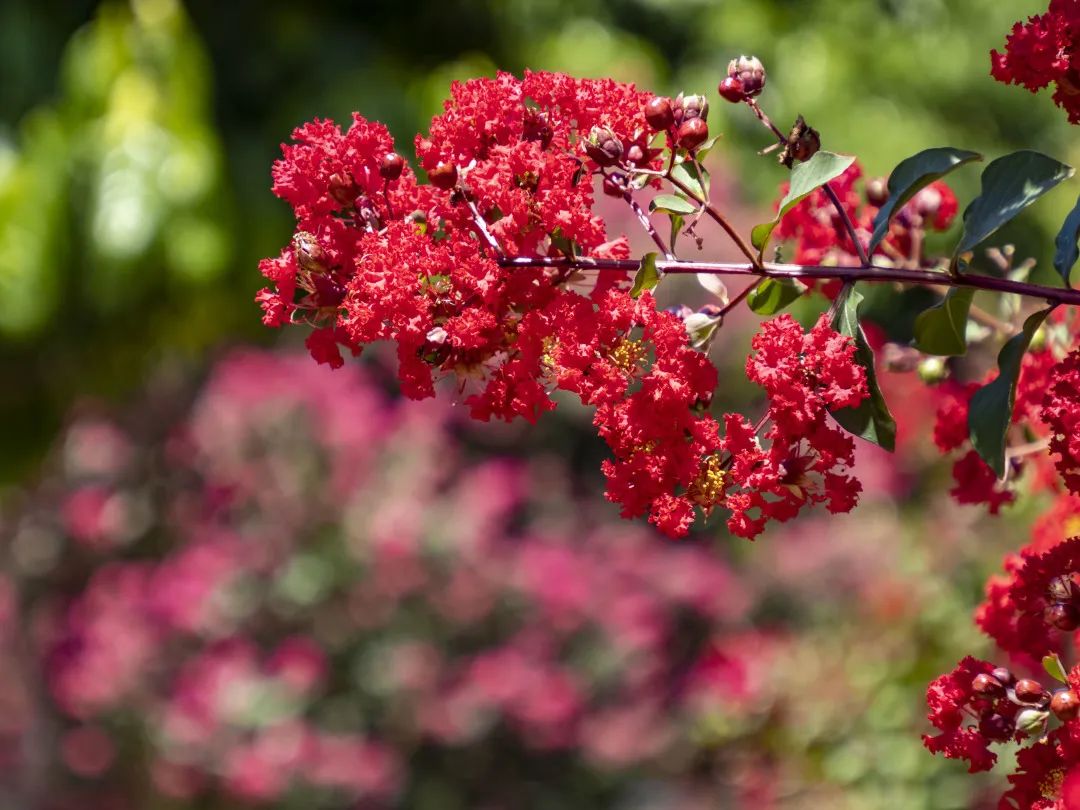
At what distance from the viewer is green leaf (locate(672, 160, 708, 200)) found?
60 cm

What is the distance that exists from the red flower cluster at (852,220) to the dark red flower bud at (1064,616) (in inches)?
9.2

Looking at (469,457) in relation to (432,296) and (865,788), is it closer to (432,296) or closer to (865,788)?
(865,788)

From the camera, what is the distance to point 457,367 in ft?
1.98

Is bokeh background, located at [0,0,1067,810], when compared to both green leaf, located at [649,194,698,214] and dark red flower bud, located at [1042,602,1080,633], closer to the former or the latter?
dark red flower bud, located at [1042,602,1080,633]

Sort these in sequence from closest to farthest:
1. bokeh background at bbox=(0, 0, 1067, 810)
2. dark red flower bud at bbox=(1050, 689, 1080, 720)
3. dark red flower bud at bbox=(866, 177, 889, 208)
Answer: dark red flower bud at bbox=(1050, 689, 1080, 720), dark red flower bud at bbox=(866, 177, 889, 208), bokeh background at bbox=(0, 0, 1067, 810)

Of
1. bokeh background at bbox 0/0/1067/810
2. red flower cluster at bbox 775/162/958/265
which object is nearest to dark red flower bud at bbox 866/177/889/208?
red flower cluster at bbox 775/162/958/265

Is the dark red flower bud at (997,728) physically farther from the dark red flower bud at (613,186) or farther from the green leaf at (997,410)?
the dark red flower bud at (613,186)

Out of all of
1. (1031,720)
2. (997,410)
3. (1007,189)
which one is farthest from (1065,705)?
(1007,189)

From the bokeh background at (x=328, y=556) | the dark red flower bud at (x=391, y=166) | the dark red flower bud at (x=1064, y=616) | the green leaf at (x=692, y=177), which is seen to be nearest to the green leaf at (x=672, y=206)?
the green leaf at (x=692, y=177)

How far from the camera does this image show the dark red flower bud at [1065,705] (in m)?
0.55

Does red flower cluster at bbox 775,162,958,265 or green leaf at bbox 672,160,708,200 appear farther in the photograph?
red flower cluster at bbox 775,162,958,265

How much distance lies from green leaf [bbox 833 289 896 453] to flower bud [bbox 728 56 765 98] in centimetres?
11

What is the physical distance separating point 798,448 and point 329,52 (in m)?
3.82

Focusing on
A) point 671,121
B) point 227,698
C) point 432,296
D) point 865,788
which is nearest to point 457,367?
point 432,296
